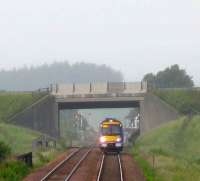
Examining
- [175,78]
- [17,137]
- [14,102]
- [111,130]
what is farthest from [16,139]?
[175,78]

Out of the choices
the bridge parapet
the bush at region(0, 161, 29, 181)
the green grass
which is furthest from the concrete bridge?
the bush at region(0, 161, 29, 181)

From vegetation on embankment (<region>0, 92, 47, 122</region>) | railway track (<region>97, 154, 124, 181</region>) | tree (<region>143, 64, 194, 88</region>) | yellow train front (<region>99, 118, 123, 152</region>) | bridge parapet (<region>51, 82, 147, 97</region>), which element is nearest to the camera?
railway track (<region>97, 154, 124, 181</region>)

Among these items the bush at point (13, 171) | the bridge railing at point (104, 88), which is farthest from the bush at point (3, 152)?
the bridge railing at point (104, 88)

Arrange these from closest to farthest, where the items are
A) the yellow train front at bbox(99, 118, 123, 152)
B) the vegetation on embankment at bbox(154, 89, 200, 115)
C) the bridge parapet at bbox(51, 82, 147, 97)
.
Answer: the yellow train front at bbox(99, 118, 123, 152) → the bridge parapet at bbox(51, 82, 147, 97) → the vegetation on embankment at bbox(154, 89, 200, 115)

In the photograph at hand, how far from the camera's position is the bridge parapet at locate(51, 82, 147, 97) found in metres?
87.3

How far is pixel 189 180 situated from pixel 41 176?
8.08 meters

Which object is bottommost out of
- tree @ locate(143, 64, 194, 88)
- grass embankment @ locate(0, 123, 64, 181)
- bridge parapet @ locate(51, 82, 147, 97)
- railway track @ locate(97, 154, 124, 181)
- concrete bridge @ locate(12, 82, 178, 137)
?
railway track @ locate(97, 154, 124, 181)

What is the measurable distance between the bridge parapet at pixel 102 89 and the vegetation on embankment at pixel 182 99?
134 inches

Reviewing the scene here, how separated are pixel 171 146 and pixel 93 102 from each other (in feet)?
72.2

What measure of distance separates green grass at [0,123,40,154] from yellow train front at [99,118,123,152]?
957cm

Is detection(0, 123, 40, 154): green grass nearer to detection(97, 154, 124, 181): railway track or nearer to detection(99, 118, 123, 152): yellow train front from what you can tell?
detection(99, 118, 123, 152): yellow train front

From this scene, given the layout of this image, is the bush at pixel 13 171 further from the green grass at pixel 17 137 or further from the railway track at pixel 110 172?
the green grass at pixel 17 137

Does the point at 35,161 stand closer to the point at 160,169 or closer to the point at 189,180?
the point at 160,169

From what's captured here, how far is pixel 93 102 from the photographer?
A: 88.9 meters
